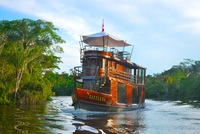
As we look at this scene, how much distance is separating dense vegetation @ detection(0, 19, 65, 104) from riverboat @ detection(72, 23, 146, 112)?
6271 millimetres

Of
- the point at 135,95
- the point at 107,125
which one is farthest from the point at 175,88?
the point at 107,125

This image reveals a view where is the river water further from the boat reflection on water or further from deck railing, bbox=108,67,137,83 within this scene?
deck railing, bbox=108,67,137,83

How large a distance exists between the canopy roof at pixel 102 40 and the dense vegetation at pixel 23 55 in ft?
20.1

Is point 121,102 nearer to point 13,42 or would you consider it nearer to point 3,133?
point 13,42

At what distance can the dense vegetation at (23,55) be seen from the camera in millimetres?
26125

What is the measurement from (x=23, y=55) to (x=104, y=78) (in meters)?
8.66

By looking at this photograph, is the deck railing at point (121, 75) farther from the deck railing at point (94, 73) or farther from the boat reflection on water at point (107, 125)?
the boat reflection on water at point (107, 125)

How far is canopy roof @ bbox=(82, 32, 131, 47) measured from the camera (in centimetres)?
2284

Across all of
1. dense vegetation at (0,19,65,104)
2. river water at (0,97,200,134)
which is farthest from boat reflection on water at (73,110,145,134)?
dense vegetation at (0,19,65,104)

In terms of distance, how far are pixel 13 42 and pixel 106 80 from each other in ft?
38.5

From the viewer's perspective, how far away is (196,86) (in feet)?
181

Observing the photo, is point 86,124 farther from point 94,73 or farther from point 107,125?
point 94,73

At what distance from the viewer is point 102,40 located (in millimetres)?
24109

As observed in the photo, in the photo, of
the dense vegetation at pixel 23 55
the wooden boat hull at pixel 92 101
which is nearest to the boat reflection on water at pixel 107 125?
the wooden boat hull at pixel 92 101
